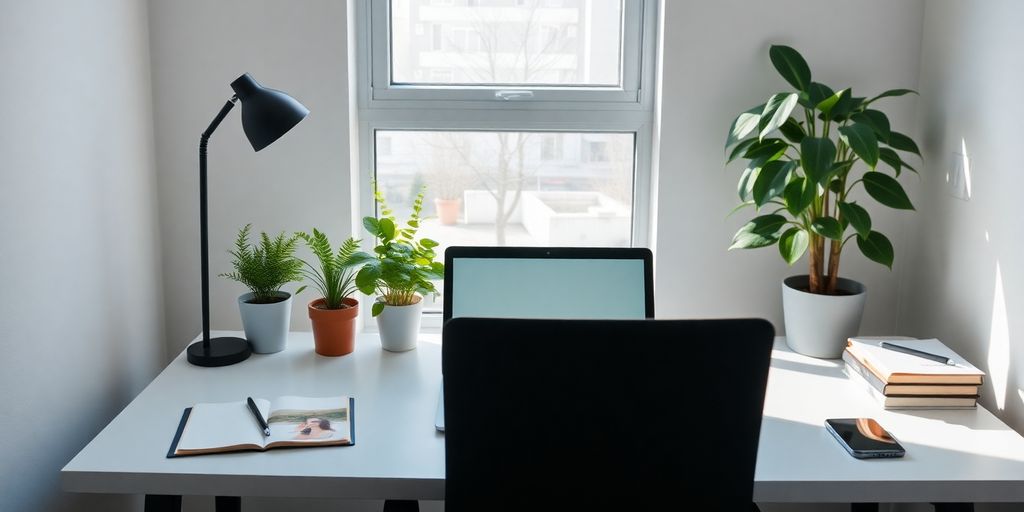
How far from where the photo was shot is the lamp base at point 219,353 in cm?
194

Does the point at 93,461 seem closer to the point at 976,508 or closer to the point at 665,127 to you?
the point at 665,127

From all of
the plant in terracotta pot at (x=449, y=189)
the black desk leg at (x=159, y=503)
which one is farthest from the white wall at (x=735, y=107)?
the black desk leg at (x=159, y=503)

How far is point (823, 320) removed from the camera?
2.02m

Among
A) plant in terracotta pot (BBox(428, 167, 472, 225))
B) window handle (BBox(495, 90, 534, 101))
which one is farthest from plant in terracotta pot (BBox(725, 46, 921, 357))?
plant in terracotta pot (BBox(428, 167, 472, 225))

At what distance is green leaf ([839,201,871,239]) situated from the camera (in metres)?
1.92

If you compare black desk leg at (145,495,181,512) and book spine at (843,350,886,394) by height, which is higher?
book spine at (843,350,886,394)

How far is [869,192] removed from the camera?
6.61ft

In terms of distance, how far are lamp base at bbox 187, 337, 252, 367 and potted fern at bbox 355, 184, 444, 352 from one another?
299mm

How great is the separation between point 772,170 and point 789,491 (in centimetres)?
78

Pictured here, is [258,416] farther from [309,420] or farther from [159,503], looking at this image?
[159,503]

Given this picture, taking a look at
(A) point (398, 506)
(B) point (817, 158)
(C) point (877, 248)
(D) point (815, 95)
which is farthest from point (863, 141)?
(A) point (398, 506)

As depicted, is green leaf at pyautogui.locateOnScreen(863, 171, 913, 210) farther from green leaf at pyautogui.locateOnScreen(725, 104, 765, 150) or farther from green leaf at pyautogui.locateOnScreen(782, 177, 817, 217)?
green leaf at pyautogui.locateOnScreen(725, 104, 765, 150)

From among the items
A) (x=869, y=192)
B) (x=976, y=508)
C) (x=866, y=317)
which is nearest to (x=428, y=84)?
(x=869, y=192)

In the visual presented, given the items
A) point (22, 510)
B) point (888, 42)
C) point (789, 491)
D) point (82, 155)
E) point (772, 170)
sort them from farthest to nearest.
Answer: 1. point (888, 42)
2. point (772, 170)
3. point (82, 155)
4. point (22, 510)
5. point (789, 491)
